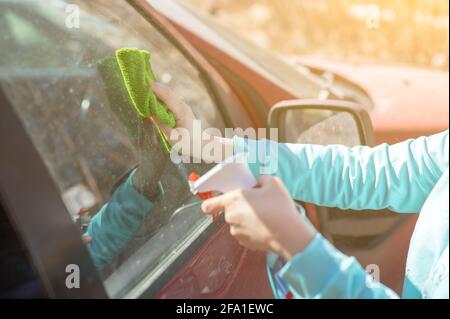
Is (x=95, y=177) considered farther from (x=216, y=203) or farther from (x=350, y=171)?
(x=350, y=171)

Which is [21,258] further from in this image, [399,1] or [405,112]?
[399,1]

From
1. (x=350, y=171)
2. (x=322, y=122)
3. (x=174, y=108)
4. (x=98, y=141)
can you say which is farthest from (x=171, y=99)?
(x=322, y=122)

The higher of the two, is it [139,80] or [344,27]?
[139,80]

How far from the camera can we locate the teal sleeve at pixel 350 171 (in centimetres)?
140

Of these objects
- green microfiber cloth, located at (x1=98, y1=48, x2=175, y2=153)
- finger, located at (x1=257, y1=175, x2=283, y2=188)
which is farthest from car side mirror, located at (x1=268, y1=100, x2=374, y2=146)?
finger, located at (x1=257, y1=175, x2=283, y2=188)

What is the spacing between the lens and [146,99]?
1.36m

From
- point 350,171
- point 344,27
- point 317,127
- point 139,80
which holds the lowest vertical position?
point 344,27

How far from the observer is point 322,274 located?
103cm

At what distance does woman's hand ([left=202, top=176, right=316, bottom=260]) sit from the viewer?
1.04 m

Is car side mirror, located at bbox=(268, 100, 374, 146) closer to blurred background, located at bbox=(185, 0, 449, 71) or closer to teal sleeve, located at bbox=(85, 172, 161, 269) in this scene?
teal sleeve, located at bbox=(85, 172, 161, 269)

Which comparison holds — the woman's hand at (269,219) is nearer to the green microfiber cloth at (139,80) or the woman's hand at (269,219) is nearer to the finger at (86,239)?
the finger at (86,239)

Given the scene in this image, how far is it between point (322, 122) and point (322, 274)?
41.3 inches

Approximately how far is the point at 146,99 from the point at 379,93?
1304 millimetres
